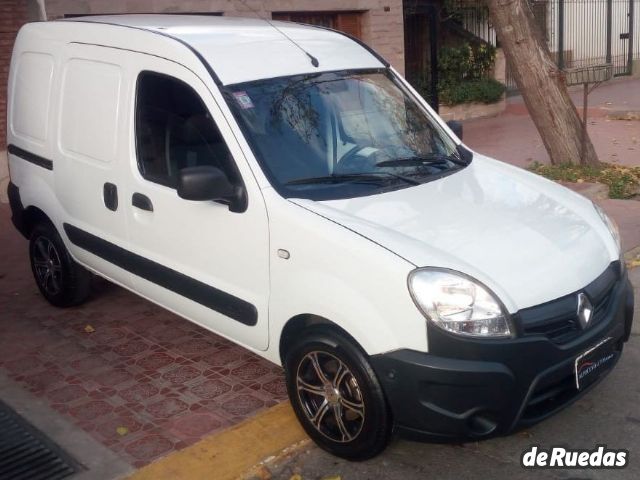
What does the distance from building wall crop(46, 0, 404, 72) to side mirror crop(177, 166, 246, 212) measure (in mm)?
6702

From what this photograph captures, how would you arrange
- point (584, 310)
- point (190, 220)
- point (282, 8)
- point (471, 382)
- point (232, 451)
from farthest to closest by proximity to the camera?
point (282, 8) → point (190, 220) → point (232, 451) → point (584, 310) → point (471, 382)

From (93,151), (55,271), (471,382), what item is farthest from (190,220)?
(55,271)

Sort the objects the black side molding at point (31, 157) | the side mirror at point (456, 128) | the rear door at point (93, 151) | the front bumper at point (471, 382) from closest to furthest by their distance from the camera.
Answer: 1. the front bumper at point (471, 382)
2. the rear door at point (93, 151)
3. the side mirror at point (456, 128)
4. the black side molding at point (31, 157)

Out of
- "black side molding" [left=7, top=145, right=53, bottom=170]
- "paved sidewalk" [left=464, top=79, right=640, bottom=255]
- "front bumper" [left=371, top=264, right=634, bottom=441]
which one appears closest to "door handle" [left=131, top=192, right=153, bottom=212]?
"black side molding" [left=7, top=145, right=53, bottom=170]

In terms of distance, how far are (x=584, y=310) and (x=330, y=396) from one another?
48.9 inches

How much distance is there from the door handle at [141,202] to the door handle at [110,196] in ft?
0.68

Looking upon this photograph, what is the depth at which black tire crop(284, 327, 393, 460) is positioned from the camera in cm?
384

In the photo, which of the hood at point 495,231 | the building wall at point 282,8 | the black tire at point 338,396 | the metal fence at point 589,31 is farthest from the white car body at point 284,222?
the metal fence at point 589,31

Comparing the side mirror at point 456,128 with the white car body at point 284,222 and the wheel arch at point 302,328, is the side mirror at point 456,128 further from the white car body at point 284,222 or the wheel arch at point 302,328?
the wheel arch at point 302,328

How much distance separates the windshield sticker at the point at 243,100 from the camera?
4.58m

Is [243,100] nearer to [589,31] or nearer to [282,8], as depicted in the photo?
[282,8]

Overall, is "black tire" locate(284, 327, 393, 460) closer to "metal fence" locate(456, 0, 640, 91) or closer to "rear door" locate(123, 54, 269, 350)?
"rear door" locate(123, 54, 269, 350)

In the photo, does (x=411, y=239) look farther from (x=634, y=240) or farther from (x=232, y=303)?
(x=634, y=240)

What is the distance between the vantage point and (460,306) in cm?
367
